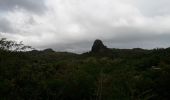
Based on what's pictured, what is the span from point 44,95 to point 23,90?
2.75 feet

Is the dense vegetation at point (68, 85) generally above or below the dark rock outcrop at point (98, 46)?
below

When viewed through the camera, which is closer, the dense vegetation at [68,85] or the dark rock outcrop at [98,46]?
the dense vegetation at [68,85]

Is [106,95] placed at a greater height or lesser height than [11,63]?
lesser

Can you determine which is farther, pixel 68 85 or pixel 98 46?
pixel 98 46

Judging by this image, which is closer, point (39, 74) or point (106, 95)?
point (106, 95)

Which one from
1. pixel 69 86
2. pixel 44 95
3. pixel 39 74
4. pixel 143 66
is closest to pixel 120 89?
pixel 69 86

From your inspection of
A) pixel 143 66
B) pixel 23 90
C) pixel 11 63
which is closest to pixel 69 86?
pixel 23 90

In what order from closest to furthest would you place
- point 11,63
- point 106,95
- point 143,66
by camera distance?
point 106,95 < point 11,63 < point 143,66

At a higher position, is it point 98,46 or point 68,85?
point 98,46

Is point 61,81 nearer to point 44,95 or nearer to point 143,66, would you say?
point 44,95

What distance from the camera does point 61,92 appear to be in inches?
530

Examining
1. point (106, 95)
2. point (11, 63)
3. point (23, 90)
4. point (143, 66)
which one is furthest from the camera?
point (143, 66)

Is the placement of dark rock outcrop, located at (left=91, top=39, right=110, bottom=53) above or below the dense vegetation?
above

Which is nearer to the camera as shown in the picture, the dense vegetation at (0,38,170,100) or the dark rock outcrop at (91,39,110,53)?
the dense vegetation at (0,38,170,100)
